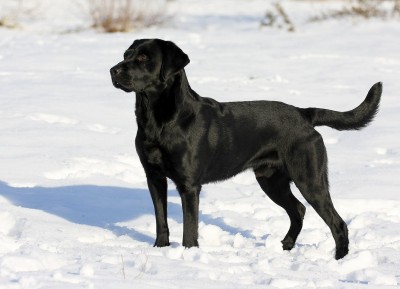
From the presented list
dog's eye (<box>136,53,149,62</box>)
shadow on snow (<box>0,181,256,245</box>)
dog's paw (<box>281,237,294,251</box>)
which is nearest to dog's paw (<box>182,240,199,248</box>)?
shadow on snow (<box>0,181,256,245</box>)

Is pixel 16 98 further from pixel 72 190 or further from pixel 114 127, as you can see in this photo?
pixel 72 190

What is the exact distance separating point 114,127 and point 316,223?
3.03 m

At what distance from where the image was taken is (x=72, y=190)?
614 centimetres

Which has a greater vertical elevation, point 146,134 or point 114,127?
point 146,134

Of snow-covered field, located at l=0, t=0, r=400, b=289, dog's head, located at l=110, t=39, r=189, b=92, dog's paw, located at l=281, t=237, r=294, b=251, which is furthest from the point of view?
dog's paw, located at l=281, t=237, r=294, b=251

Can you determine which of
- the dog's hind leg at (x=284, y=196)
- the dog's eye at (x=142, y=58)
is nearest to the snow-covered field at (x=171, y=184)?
the dog's hind leg at (x=284, y=196)

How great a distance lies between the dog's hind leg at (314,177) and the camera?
5.00m

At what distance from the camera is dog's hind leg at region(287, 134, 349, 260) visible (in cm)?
500

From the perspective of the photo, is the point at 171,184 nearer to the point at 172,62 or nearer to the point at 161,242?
the point at 161,242

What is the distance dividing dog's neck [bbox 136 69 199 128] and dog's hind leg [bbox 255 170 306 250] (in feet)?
2.74

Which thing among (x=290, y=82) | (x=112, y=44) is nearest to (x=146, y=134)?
(x=290, y=82)

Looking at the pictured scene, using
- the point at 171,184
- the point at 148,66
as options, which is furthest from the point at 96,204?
the point at 148,66

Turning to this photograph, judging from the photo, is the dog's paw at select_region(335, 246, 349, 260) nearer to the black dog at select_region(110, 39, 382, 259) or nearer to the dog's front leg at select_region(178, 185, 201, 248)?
the black dog at select_region(110, 39, 382, 259)

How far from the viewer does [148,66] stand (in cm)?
467
